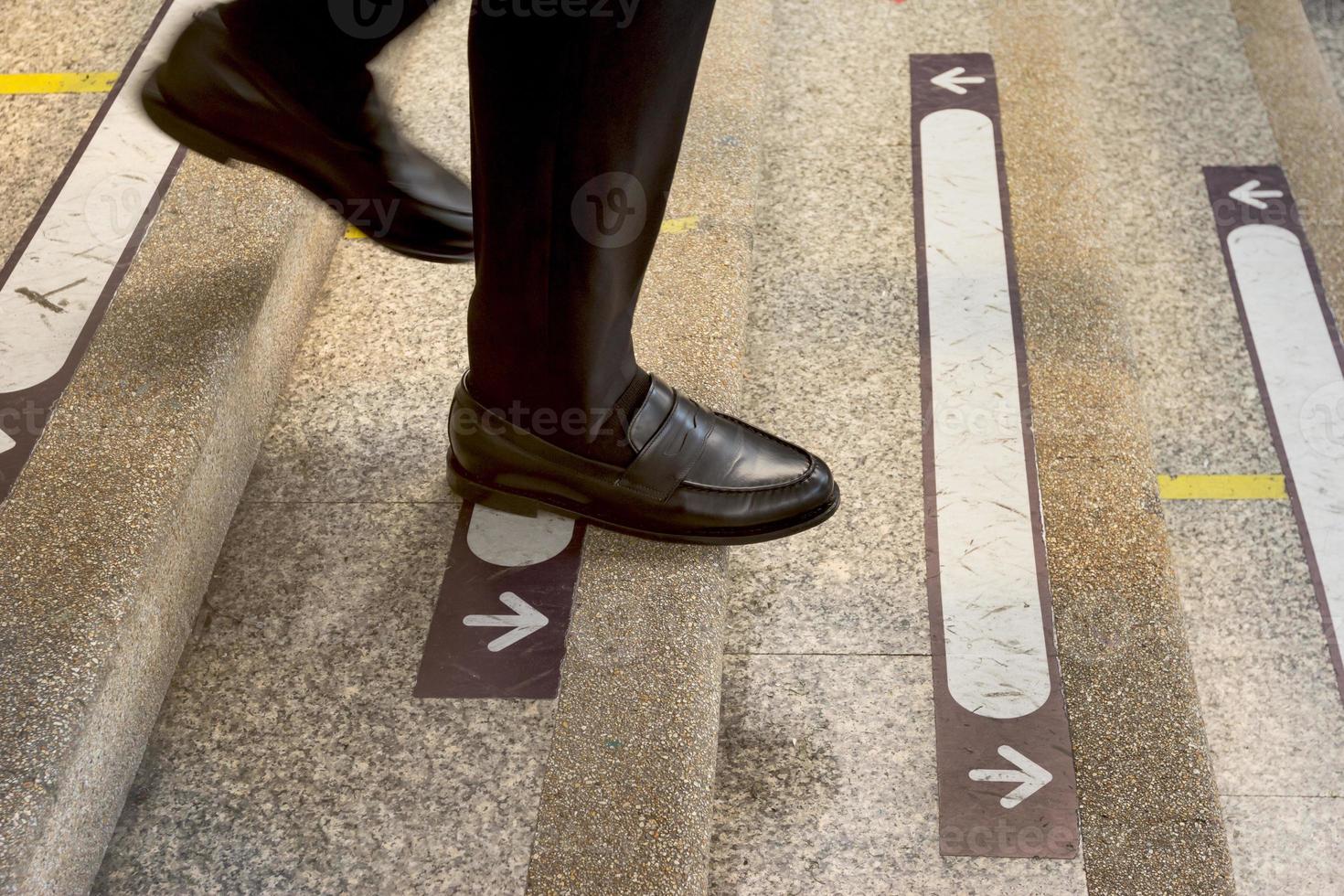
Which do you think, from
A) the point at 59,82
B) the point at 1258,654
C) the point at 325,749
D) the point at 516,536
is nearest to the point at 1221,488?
the point at 1258,654

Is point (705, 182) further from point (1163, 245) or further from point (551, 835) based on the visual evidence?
point (551, 835)

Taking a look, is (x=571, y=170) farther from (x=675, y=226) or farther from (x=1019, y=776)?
(x=1019, y=776)

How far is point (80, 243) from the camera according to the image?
1368 mm

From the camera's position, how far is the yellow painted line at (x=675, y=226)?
5.08ft

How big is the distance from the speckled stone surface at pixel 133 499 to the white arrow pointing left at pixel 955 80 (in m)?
1.13

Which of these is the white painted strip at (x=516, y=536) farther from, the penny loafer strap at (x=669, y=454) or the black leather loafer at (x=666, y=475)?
the penny loafer strap at (x=669, y=454)

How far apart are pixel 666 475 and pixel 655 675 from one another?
0.69 ft

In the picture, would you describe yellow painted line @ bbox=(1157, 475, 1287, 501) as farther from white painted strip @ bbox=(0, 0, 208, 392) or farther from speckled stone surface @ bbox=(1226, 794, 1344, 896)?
white painted strip @ bbox=(0, 0, 208, 392)

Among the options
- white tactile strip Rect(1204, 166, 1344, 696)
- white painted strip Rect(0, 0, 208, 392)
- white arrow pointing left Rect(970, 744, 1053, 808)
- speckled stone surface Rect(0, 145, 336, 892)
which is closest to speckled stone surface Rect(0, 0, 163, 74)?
white painted strip Rect(0, 0, 208, 392)

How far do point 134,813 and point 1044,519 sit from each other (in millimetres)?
1082

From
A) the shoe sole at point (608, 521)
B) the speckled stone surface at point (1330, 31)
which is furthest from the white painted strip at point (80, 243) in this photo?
the speckled stone surface at point (1330, 31)

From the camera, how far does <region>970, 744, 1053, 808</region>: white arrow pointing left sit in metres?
1.13

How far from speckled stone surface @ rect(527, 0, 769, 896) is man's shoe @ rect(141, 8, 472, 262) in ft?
1.23

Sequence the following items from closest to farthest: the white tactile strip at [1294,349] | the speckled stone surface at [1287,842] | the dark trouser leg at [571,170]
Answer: the dark trouser leg at [571,170]
the speckled stone surface at [1287,842]
the white tactile strip at [1294,349]
